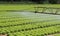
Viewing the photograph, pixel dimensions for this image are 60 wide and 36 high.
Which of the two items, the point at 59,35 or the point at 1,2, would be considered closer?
the point at 59,35

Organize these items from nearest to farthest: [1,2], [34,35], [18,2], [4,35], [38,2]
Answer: [4,35] < [34,35] < [1,2] < [18,2] < [38,2]

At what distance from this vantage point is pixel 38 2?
13938mm

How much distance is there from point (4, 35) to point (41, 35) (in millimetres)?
651

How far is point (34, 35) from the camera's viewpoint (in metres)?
2.88

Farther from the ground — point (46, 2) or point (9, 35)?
point (9, 35)

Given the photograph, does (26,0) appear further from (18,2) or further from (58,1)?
(58,1)

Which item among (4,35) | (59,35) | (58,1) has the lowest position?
(58,1)

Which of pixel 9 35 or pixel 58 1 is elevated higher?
pixel 9 35

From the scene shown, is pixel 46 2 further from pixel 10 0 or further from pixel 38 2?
pixel 10 0

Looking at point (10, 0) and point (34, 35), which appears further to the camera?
point (10, 0)

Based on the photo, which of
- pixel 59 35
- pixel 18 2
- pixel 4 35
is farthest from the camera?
pixel 18 2

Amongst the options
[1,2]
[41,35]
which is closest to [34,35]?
[41,35]

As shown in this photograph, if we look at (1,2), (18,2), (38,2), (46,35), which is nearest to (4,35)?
(46,35)

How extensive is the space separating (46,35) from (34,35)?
0.21m
